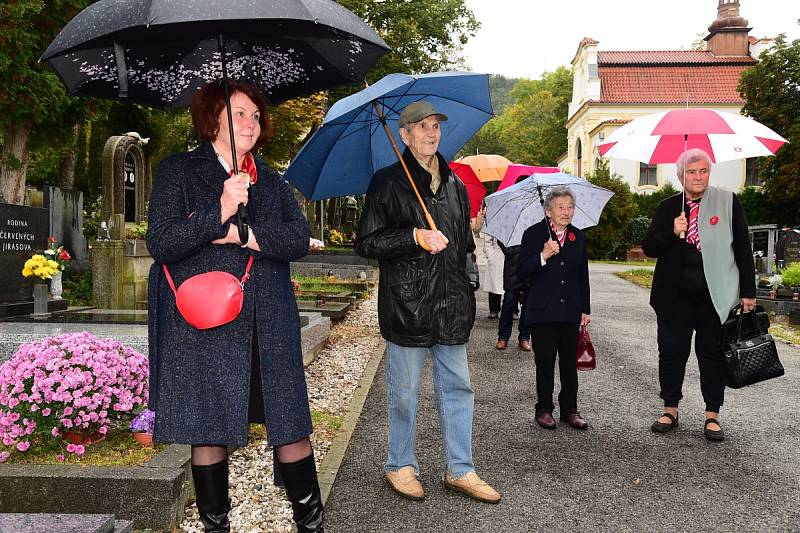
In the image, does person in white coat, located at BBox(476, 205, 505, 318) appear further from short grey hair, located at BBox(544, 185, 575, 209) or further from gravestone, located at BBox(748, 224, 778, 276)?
gravestone, located at BBox(748, 224, 778, 276)

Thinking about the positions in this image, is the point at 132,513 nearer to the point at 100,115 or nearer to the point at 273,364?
the point at 273,364

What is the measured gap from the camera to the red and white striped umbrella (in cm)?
469

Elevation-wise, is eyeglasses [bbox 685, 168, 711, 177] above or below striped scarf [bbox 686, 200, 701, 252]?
above

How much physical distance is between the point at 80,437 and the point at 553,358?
10.7 ft

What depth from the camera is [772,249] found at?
69.3 ft

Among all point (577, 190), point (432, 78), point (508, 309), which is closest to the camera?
point (432, 78)

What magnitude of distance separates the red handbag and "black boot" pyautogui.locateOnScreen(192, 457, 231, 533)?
605mm

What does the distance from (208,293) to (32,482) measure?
1.67 meters

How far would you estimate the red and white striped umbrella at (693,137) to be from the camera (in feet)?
15.4

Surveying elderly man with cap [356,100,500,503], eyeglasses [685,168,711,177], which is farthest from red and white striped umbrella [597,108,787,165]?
elderly man with cap [356,100,500,503]

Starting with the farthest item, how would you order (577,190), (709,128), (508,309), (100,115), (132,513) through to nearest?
(100,115) < (508,309) < (577,190) < (709,128) < (132,513)

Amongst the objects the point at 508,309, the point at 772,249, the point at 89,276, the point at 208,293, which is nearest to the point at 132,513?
Result: the point at 208,293

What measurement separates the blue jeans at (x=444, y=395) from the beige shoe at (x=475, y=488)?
0.04 meters

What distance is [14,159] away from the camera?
44.7 feet
